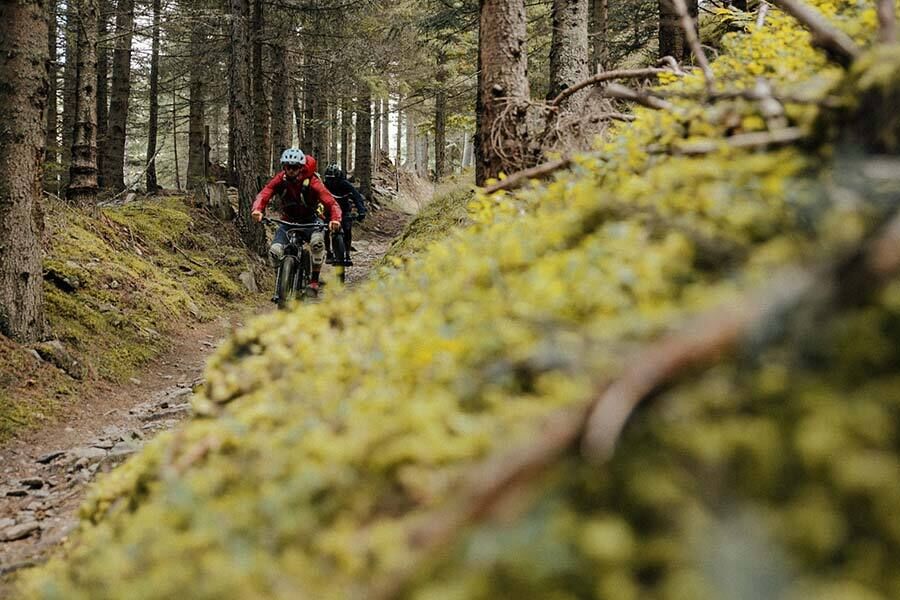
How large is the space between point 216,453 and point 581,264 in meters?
1.70

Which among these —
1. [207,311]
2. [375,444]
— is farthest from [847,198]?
[207,311]

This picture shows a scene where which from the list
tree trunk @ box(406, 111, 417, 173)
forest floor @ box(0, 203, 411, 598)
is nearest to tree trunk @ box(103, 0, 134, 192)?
forest floor @ box(0, 203, 411, 598)

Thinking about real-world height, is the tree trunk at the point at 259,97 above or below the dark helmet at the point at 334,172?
above

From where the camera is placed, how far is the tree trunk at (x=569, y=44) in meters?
10.1

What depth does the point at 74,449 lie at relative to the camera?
6.59 metres

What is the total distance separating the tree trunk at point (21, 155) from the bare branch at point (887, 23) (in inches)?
312

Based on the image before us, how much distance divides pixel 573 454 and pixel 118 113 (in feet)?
63.3

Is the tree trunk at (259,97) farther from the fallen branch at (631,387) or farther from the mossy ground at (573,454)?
the fallen branch at (631,387)

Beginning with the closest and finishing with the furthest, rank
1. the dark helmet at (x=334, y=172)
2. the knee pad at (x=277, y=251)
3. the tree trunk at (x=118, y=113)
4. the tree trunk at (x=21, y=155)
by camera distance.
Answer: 1. the tree trunk at (x=21, y=155)
2. the knee pad at (x=277, y=251)
3. the dark helmet at (x=334, y=172)
4. the tree trunk at (x=118, y=113)

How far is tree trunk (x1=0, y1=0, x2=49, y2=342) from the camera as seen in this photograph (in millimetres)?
7277

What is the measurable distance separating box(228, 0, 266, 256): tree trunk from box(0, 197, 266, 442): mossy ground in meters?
0.62

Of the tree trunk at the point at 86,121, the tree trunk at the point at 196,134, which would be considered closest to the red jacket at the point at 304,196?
the tree trunk at the point at 86,121

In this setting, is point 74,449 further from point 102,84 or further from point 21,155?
point 102,84

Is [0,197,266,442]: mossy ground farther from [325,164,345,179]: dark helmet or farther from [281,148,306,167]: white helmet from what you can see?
[281,148,306,167]: white helmet
